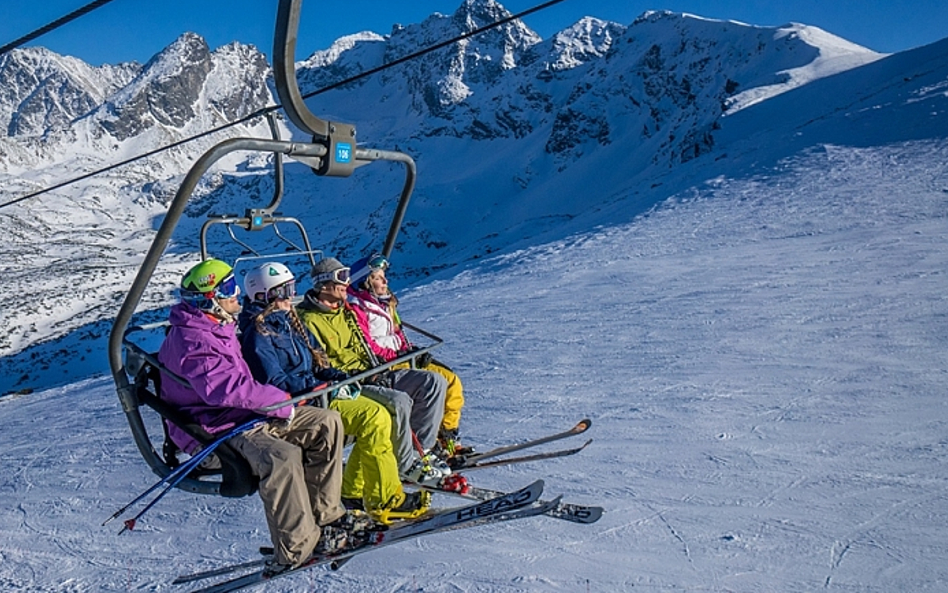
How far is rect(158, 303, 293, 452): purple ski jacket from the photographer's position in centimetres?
378

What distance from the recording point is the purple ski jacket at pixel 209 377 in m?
3.78

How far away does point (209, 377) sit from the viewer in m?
3.77

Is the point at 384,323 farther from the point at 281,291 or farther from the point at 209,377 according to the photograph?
the point at 209,377

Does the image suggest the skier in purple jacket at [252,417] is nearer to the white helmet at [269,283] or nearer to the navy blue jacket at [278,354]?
the navy blue jacket at [278,354]

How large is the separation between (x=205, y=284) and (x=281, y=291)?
0.68 metres

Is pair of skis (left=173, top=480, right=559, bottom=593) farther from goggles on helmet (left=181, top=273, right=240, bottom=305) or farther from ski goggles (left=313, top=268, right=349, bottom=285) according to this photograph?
ski goggles (left=313, top=268, right=349, bottom=285)

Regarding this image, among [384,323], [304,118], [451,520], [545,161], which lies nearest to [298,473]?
[451,520]

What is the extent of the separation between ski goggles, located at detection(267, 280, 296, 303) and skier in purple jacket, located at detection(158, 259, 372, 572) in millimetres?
427

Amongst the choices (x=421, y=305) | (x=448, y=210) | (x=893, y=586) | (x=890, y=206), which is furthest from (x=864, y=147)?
(x=448, y=210)

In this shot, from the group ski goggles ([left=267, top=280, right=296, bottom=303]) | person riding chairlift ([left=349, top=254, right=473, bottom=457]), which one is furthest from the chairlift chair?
person riding chairlift ([left=349, top=254, right=473, bottom=457])

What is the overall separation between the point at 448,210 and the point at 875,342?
357 feet

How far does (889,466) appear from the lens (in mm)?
5719

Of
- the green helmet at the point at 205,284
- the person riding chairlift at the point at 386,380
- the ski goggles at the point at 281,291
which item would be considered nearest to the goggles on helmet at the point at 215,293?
the green helmet at the point at 205,284

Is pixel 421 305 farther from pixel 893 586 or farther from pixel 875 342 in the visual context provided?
pixel 893 586
